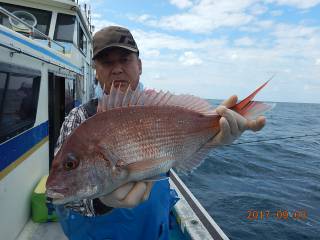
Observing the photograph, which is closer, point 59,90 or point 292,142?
point 59,90

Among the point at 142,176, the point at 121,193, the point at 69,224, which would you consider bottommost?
the point at 69,224

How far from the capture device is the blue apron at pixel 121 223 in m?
2.60

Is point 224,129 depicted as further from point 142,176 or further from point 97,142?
point 97,142

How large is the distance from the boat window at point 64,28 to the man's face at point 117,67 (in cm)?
821

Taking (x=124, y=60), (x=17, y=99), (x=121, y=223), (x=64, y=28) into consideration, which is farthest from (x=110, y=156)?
(x=64, y=28)

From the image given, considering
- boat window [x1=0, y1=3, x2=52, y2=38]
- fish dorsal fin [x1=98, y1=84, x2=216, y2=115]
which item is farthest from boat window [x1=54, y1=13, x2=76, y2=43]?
fish dorsal fin [x1=98, y1=84, x2=216, y2=115]

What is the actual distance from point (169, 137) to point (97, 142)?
491 millimetres

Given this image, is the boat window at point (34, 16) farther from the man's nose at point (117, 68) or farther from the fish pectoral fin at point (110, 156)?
the fish pectoral fin at point (110, 156)

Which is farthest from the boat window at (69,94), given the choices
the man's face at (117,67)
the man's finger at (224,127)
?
→ the man's finger at (224,127)

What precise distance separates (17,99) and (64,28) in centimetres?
608

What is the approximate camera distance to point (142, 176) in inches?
80.5

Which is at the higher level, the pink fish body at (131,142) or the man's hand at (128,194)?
the pink fish body at (131,142)

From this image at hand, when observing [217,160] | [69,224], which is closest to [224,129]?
[69,224]
